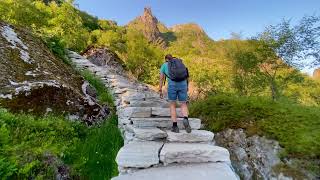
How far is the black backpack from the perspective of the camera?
6.52 metres

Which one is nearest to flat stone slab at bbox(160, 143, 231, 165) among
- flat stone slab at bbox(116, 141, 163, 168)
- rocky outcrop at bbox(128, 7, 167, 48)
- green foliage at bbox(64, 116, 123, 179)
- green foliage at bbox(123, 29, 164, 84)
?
flat stone slab at bbox(116, 141, 163, 168)

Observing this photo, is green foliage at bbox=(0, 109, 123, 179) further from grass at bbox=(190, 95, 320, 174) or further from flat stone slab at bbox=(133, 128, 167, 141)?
grass at bbox=(190, 95, 320, 174)

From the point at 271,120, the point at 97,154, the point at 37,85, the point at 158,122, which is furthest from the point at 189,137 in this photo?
the point at 37,85

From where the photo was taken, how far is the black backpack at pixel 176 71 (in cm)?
652

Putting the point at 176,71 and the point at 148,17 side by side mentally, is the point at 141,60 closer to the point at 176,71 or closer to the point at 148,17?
the point at 176,71

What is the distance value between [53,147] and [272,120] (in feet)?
12.3

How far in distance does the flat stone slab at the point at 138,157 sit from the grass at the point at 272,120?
189 cm

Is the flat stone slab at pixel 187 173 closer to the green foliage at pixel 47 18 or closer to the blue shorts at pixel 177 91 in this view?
the blue shorts at pixel 177 91

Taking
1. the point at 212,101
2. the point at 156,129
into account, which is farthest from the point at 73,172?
the point at 212,101

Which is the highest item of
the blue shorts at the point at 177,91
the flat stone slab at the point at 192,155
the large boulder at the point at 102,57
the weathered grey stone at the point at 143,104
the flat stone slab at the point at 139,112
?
the large boulder at the point at 102,57

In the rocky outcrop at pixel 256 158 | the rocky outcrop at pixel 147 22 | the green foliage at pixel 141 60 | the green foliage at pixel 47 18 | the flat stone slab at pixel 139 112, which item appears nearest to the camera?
the rocky outcrop at pixel 256 158

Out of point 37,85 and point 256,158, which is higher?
point 37,85

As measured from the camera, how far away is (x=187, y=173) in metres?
4.32

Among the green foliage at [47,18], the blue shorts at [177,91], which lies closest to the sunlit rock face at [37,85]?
the blue shorts at [177,91]
